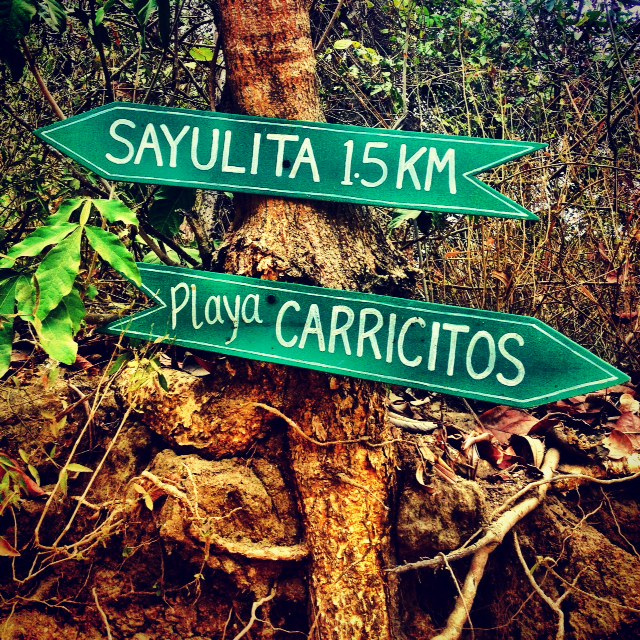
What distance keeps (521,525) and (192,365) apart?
1218 millimetres

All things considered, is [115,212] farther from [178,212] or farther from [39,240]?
[178,212]

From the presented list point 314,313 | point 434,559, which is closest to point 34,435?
point 314,313

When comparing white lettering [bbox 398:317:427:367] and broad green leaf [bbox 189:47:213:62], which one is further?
broad green leaf [bbox 189:47:213:62]

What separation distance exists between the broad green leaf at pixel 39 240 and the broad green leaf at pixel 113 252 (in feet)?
0.20

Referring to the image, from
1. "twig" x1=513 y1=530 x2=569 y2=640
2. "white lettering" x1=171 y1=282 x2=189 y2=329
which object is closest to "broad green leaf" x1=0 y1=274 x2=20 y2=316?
"white lettering" x1=171 y1=282 x2=189 y2=329

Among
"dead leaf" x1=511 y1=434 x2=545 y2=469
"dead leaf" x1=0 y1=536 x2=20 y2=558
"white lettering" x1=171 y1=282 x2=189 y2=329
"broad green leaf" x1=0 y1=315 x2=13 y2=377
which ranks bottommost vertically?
"dead leaf" x1=0 y1=536 x2=20 y2=558

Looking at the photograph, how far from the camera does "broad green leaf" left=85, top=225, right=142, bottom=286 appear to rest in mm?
1451

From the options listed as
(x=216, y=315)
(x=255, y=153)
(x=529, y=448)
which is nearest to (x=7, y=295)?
(x=216, y=315)

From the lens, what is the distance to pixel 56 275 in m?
1.41

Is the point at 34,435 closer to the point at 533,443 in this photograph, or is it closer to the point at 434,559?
the point at 434,559

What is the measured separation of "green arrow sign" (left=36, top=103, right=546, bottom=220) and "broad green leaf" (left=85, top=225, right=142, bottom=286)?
0.78 ft

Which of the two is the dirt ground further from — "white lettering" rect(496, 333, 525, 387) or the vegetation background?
"white lettering" rect(496, 333, 525, 387)

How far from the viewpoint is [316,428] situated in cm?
158

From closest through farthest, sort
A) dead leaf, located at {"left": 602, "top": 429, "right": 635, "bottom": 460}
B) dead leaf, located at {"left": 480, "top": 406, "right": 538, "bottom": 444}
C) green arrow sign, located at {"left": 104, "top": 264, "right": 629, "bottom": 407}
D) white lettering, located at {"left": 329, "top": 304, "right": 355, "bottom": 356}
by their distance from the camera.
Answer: green arrow sign, located at {"left": 104, "top": 264, "right": 629, "bottom": 407}, white lettering, located at {"left": 329, "top": 304, "right": 355, "bottom": 356}, dead leaf, located at {"left": 602, "top": 429, "right": 635, "bottom": 460}, dead leaf, located at {"left": 480, "top": 406, "right": 538, "bottom": 444}
